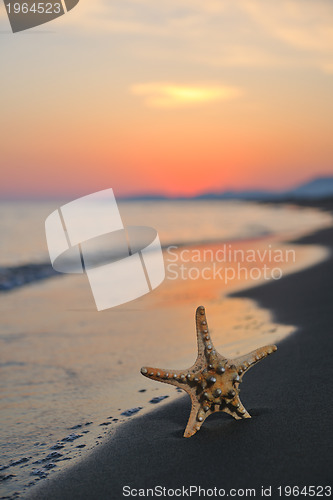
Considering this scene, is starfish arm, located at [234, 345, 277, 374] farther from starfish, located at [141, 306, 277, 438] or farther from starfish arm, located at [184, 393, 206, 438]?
starfish arm, located at [184, 393, 206, 438]

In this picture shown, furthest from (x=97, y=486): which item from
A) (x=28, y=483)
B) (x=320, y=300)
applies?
(x=320, y=300)

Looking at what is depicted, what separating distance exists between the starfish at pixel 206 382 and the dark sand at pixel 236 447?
101mm

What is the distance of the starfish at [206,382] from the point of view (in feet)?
12.4

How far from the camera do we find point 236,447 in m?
3.50

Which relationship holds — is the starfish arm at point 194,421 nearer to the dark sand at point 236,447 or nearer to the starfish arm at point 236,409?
the dark sand at point 236,447

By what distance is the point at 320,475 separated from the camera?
3082 millimetres

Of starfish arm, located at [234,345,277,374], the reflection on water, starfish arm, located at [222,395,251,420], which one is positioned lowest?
the reflection on water

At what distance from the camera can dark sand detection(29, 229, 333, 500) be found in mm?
3174

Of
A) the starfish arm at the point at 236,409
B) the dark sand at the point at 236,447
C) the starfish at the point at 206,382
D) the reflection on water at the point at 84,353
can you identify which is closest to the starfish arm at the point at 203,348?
the starfish at the point at 206,382

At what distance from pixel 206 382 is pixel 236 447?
1.55 ft

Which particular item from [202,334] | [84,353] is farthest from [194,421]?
[84,353]

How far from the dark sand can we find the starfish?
10 centimetres

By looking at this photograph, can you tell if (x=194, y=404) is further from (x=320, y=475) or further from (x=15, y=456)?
(x=15, y=456)

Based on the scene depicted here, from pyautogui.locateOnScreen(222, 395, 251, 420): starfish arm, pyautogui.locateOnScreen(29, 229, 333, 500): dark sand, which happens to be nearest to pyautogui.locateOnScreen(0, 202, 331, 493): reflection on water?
pyautogui.locateOnScreen(29, 229, 333, 500): dark sand
